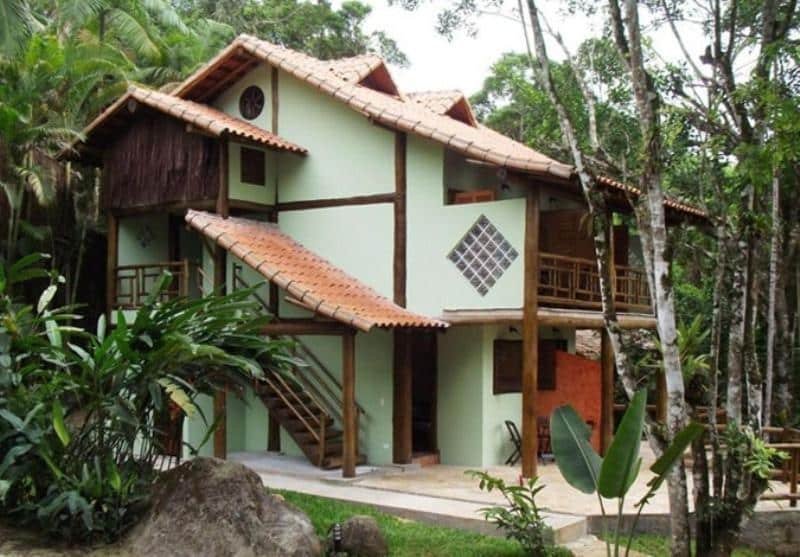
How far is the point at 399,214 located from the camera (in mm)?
13641

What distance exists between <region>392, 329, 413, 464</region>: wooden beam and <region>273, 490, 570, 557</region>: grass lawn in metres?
3.02

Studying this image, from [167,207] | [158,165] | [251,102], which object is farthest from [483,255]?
[158,165]

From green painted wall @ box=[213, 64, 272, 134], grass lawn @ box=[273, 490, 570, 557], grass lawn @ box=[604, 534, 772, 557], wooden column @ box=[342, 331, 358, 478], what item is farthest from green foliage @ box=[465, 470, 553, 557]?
green painted wall @ box=[213, 64, 272, 134]

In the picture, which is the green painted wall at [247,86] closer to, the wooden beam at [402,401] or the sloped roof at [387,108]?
the sloped roof at [387,108]

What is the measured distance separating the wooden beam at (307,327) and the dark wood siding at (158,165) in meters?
2.85

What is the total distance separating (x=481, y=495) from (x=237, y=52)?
8.49 m

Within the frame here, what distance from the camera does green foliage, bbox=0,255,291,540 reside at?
7008 mm

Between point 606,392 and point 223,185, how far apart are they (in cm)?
723

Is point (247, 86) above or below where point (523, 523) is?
above

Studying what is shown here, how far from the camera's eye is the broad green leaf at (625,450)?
21.3 feet

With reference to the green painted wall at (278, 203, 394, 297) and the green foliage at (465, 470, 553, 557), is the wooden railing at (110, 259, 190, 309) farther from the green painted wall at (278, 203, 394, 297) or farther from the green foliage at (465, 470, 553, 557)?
the green foliage at (465, 470, 553, 557)

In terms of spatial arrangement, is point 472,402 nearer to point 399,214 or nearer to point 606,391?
point 606,391

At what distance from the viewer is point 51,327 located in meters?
7.43

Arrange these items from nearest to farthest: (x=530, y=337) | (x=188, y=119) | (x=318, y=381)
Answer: (x=530, y=337), (x=188, y=119), (x=318, y=381)
